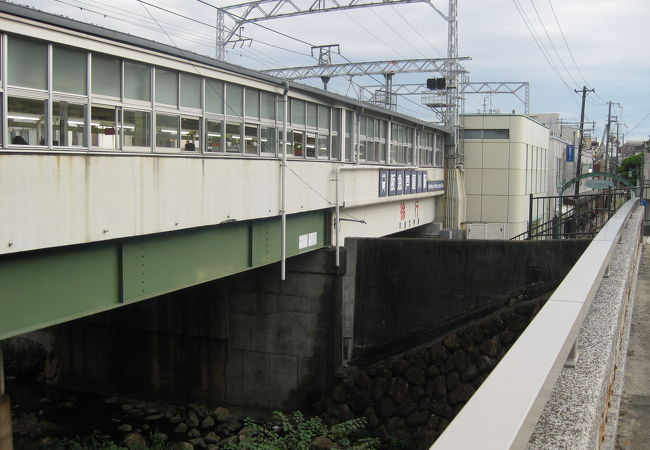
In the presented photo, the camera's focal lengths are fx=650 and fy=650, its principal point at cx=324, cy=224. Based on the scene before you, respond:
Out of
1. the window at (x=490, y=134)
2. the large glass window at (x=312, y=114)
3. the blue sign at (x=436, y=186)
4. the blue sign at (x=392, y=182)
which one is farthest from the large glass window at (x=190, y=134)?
the window at (x=490, y=134)

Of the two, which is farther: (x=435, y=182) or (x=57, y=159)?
(x=435, y=182)

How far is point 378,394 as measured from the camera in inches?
692

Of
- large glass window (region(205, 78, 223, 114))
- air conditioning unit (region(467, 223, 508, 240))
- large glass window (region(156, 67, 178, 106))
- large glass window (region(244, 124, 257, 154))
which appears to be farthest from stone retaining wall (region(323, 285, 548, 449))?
air conditioning unit (region(467, 223, 508, 240))

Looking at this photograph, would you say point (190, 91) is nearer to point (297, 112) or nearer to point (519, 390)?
point (297, 112)

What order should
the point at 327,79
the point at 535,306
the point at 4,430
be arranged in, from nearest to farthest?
the point at 4,430, the point at 535,306, the point at 327,79

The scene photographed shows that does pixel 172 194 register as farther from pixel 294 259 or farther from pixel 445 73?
pixel 445 73

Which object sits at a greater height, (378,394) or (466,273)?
(466,273)

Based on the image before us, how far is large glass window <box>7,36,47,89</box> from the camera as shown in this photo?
827 cm

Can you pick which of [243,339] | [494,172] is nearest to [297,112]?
[243,339]

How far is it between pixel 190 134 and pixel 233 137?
1662 millimetres

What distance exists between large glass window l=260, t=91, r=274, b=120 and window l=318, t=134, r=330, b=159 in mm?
3141

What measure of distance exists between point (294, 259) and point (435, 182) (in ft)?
45.0

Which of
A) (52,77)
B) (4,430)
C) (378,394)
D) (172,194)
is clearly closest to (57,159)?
(52,77)

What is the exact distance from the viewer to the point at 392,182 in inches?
903
